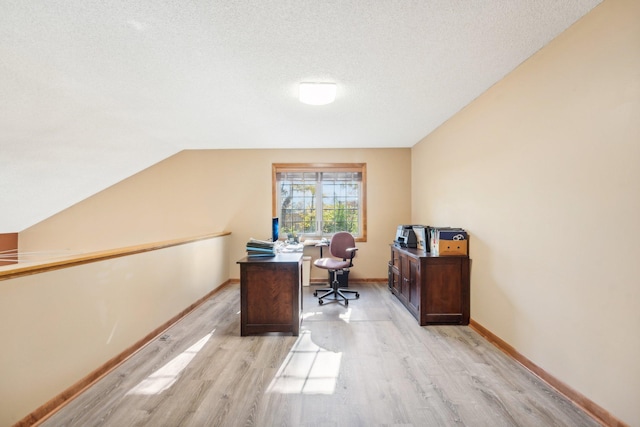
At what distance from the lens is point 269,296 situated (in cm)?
288

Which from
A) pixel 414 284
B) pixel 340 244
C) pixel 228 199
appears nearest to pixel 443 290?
pixel 414 284

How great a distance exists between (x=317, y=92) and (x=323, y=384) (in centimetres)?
255

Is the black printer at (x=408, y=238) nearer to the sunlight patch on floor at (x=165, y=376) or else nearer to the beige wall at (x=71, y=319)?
the sunlight patch on floor at (x=165, y=376)

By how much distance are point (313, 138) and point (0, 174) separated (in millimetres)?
4007

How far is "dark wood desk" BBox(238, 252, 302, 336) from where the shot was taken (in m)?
2.87

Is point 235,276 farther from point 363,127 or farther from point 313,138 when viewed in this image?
point 363,127

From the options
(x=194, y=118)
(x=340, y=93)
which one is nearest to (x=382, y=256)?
(x=340, y=93)

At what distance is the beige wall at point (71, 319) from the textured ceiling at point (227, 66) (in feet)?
5.32

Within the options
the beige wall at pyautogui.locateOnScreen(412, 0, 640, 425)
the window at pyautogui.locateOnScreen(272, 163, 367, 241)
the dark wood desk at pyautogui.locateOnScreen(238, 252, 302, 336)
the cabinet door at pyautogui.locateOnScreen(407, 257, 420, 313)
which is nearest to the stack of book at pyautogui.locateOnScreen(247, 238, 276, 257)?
the dark wood desk at pyautogui.locateOnScreen(238, 252, 302, 336)

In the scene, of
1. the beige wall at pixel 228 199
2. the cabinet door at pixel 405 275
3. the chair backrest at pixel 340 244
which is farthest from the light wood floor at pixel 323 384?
the beige wall at pixel 228 199

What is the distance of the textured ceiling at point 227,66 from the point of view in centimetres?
167

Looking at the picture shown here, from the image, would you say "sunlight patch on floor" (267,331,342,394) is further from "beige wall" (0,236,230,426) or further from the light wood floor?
"beige wall" (0,236,230,426)

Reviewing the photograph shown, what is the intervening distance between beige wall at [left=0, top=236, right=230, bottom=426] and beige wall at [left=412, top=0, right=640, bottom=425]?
3473mm

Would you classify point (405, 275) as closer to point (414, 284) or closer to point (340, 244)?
point (414, 284)
